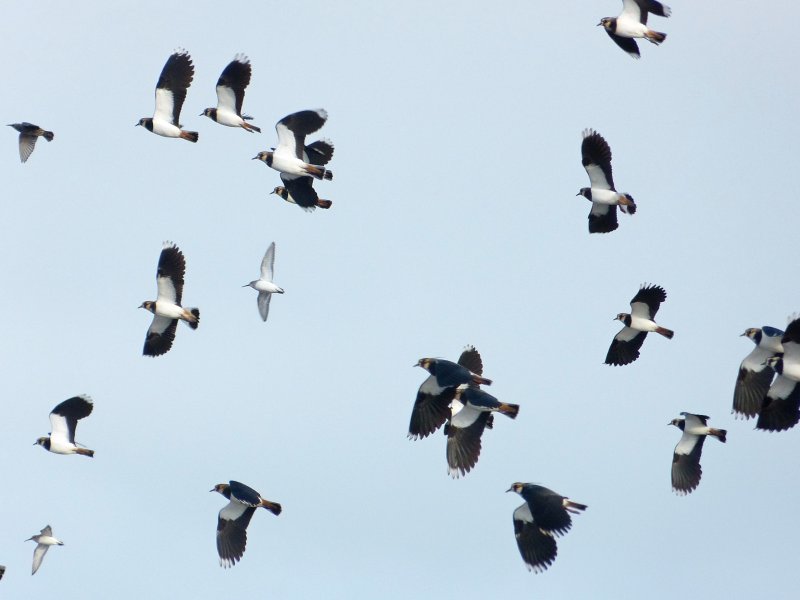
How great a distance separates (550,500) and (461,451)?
9.70 feet

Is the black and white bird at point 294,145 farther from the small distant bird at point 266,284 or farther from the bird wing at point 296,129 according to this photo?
the small distant bird at point 266,284

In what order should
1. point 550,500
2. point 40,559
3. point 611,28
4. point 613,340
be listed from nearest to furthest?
point 550,500 → point 611,28 → point 613,340 → point 40,559

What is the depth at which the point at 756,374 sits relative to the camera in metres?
42.1

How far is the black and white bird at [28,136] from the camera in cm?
5288

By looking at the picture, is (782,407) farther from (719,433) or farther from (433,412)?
(433,412)

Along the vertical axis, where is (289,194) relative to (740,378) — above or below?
above

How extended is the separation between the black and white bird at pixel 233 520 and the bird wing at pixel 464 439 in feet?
15.8

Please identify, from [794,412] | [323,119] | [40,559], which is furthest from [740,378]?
[40,559]

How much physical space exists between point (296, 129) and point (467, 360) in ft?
23.1

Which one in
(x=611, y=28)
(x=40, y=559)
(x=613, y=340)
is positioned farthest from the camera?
(x=40, y=559)

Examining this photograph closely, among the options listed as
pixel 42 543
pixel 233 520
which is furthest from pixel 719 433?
pixel 42 543

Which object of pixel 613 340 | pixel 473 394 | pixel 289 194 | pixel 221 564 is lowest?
pixel 221 564

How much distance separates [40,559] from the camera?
52.2m

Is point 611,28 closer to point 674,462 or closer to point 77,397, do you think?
point 674,462
